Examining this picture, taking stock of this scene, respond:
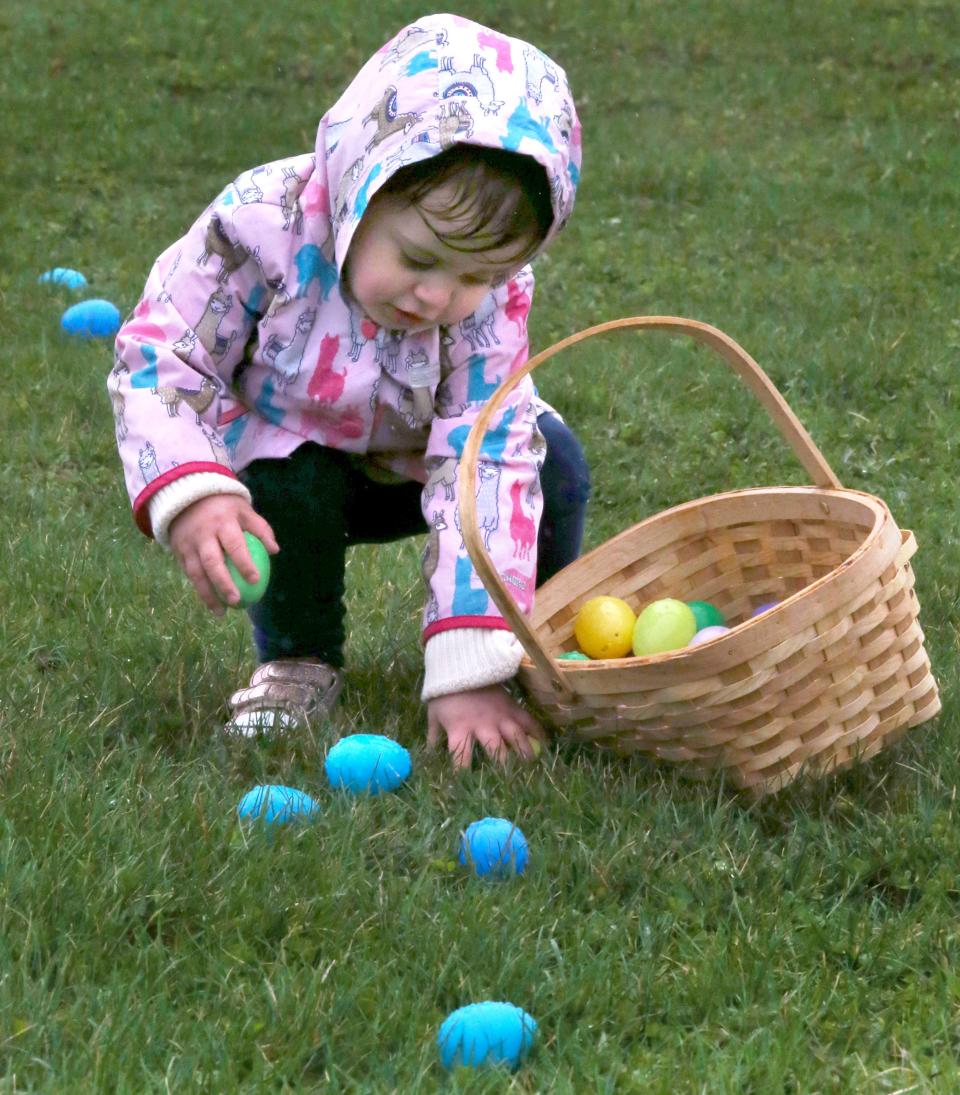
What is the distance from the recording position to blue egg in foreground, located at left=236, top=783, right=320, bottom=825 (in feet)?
7.92

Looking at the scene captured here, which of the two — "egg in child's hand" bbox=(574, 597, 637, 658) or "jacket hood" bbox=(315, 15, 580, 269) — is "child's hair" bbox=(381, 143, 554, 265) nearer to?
"jacket hood" bbox=(315, 15, 580, 269)

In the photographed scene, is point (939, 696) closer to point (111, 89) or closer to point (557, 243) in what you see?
point (557, 243)

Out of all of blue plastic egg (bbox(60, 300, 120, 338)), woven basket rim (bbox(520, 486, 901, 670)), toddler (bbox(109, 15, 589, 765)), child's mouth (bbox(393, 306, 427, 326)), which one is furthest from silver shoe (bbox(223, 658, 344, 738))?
blue plastic egg (bbox(60, 300, 120, 338))

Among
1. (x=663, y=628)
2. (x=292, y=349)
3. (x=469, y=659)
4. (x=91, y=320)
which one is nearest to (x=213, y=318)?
(x=292, y=349)

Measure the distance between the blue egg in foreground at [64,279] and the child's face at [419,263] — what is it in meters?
3.14

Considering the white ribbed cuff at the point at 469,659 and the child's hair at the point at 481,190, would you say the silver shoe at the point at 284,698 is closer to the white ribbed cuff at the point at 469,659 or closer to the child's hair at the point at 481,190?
the white ribbed cuff at the point at 469,659

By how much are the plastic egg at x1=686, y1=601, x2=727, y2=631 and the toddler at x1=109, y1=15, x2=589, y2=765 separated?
1.04 feet

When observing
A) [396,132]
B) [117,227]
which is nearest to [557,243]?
[117,227]

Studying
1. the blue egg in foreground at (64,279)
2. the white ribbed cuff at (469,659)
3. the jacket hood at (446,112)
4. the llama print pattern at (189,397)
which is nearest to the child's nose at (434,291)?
the jacket hood at (446,112)

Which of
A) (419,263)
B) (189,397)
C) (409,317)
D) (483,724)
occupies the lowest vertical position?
(483,724)

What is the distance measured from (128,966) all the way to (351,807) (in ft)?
1.58

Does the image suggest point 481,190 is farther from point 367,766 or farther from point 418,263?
point 367,766

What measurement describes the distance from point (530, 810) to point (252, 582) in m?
0.55

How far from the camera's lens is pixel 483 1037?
192 cm
